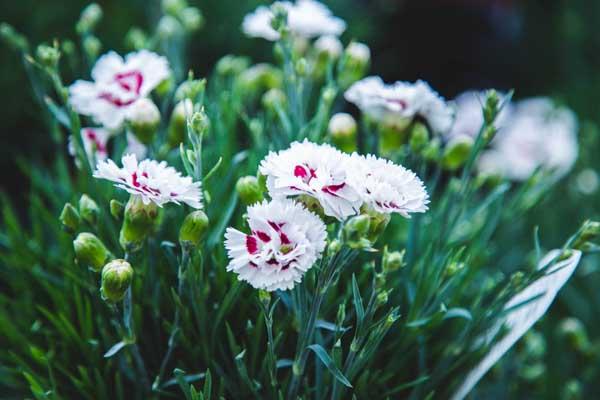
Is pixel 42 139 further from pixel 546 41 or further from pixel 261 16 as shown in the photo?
pixel 546 41

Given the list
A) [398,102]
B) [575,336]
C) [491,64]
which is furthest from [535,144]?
[491,64]

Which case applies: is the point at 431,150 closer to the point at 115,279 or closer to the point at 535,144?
the point at 115,279

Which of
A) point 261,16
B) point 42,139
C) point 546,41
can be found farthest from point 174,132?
point 546,41

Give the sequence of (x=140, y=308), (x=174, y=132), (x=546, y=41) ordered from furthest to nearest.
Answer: (x=546, y=41) < (x=174, y=132) < (x=140, y=308)

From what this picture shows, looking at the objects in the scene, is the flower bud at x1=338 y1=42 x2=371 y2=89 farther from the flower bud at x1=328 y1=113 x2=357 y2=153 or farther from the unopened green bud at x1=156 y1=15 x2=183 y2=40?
the unopened green bud at x1=156 y1=15 x2=183 y2=40

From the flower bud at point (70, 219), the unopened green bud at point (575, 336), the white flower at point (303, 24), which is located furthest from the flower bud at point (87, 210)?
the unopened green bud at point (575, 336)

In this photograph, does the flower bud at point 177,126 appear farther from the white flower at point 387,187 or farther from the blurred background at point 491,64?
the blurred background at point 491,64
